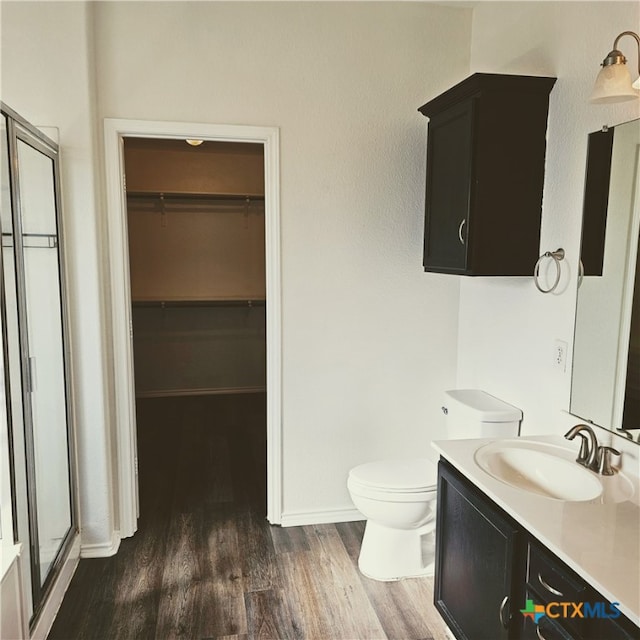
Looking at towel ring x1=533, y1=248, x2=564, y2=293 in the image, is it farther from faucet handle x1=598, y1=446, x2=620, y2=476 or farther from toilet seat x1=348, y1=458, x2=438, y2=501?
toilet seat x1=348, y1=458, x2=438, y2=501

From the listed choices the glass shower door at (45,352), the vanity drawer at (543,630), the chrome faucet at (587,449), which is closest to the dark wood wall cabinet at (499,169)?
the chrome faucet at (587,449)

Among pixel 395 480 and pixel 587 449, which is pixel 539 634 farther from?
pixel 395 480

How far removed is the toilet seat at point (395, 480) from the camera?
8.11 ft

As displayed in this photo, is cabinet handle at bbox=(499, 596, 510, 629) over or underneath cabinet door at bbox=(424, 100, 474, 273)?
underneath

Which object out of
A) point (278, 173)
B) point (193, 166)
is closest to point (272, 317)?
point (278, 173)

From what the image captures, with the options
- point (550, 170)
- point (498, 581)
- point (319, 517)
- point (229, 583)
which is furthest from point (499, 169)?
point (229, 583)

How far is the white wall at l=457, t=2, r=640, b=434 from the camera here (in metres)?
2.00

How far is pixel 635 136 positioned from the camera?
177 cm

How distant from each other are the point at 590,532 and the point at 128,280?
229 centimetres

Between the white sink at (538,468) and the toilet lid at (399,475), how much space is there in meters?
0.53

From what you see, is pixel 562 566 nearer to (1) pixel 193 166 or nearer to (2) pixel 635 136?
(2) pixel 635 136

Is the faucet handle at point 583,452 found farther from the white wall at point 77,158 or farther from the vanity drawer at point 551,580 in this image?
the white wall at point 77,158

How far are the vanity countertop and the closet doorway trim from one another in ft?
4.63

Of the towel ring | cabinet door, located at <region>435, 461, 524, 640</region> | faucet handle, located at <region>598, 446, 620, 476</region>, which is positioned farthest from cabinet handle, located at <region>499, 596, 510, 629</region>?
the towel ring
